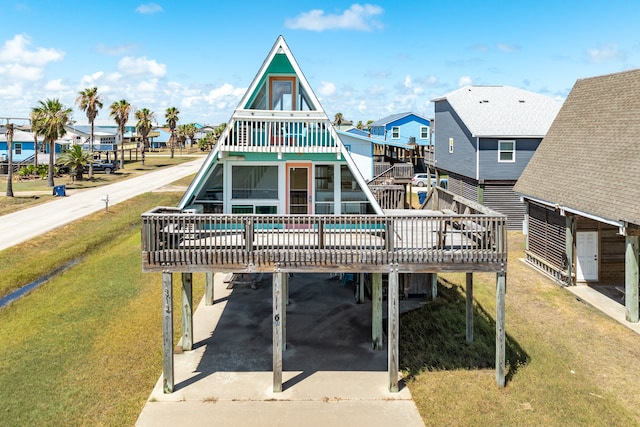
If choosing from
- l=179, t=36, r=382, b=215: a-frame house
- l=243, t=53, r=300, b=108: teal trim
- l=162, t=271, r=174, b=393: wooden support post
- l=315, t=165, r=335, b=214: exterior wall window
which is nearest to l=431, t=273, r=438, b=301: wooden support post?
l=179, t=36, r=382, b=215: a-frame house

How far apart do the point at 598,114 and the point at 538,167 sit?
370 cm

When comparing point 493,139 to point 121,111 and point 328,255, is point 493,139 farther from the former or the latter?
point 121,111

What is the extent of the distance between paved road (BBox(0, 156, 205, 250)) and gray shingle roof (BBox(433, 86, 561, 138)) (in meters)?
27.7

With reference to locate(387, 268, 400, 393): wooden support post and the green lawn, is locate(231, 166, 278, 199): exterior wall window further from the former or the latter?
the green lawn

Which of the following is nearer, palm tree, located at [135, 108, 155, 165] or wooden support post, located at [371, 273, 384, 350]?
wooden support post, located at [371, 273, 384, 350]

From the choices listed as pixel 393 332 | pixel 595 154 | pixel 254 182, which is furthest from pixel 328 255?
pixel 595 154

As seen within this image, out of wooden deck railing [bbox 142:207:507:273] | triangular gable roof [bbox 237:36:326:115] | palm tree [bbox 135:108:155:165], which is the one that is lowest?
wooden deck railing [bbox 142:207:507:273]

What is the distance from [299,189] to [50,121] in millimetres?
42990

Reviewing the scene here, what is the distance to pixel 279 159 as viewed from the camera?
14.7 meters

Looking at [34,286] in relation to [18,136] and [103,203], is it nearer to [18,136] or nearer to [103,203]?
[103,203]

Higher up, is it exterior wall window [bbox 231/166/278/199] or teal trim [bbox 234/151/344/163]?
teal trim [bbox 234/151/344/163]

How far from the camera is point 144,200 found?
42562 millimetres

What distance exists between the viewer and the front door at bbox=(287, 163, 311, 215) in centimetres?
1507

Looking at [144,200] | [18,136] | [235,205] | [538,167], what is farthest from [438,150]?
[18,136]
